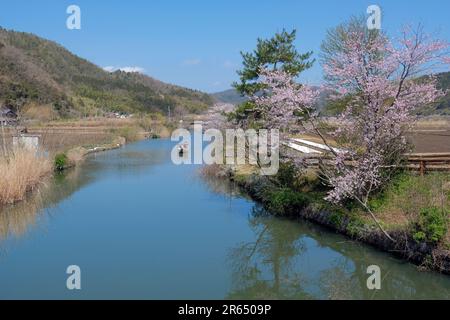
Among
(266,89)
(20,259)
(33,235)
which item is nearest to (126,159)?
(266,89)

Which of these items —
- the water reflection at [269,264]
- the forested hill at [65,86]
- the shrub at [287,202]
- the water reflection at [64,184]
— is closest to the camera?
the water reflection at [269,264]

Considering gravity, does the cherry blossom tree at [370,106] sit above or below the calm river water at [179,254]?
above

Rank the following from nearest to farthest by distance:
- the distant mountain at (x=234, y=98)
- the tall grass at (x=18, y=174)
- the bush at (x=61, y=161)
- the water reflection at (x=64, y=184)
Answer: the water reflection at (x=64, y=184), the tall grass at (x=18, y=174), the distant mountain at (x=234, y=98), the bush at (x=61, y=161)

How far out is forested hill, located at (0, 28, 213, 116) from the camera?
4941 centimetres

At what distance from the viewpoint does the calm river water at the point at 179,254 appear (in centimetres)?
778

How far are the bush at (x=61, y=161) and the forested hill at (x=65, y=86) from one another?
1198 cm

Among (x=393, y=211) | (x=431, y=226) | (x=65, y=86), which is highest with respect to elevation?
(x=65, y=86)

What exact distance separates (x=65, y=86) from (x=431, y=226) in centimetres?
7198

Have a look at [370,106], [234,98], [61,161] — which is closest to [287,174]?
[370,106]

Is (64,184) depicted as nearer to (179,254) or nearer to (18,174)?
(18,174)

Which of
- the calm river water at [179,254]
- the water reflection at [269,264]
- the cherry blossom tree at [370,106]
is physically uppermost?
the cherry blossom tree at [370,106]

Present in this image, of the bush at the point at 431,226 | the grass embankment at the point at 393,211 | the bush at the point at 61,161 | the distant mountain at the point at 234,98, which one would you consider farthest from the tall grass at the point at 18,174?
the bush at the point at 431,226

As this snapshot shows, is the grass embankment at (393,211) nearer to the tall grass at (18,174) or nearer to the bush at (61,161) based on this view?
the tall grass at (18,174)

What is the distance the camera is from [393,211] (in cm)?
995
